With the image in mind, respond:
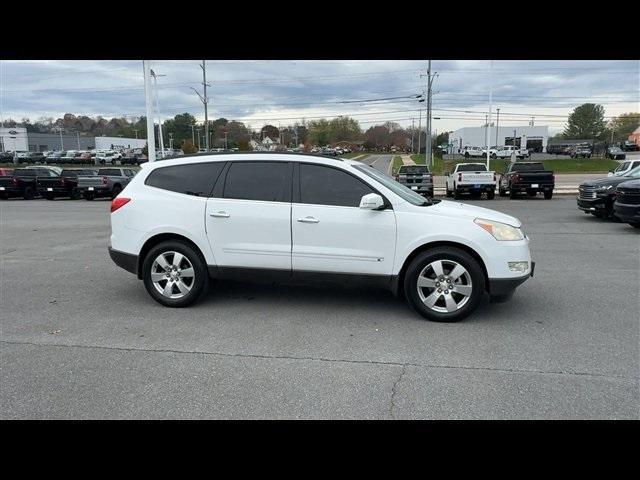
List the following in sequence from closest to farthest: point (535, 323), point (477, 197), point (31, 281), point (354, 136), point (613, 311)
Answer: point (535, 323) → point (613, 311) → point (31, 281) → point (477, 197) → point (354, 136)

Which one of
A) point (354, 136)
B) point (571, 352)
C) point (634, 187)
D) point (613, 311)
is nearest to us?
point (571, 352)

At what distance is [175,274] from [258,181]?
1.48 meters

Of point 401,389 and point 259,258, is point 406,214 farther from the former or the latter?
point 401,389

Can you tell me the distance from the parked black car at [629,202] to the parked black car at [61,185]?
23786mm

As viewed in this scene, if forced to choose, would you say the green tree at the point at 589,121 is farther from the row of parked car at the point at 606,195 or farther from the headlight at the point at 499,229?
the headlight at the point at 499,229

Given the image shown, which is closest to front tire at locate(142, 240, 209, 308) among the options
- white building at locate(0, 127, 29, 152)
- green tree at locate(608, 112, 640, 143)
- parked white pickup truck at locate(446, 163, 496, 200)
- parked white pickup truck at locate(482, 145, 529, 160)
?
parked white pickup truck at locate(446, 163, 496, 200)

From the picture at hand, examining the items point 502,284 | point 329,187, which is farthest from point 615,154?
point 329,187

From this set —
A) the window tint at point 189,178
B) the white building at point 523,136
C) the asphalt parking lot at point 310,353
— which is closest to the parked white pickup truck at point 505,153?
the white building at point 523,136

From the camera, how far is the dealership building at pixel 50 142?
100688 mm

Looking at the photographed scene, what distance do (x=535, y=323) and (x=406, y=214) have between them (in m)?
1.79

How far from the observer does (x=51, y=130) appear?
12094 cm

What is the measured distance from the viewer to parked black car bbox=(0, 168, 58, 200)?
24.5 metres

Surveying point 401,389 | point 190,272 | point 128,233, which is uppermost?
point 128,233

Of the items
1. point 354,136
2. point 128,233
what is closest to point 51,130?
point 354,136
